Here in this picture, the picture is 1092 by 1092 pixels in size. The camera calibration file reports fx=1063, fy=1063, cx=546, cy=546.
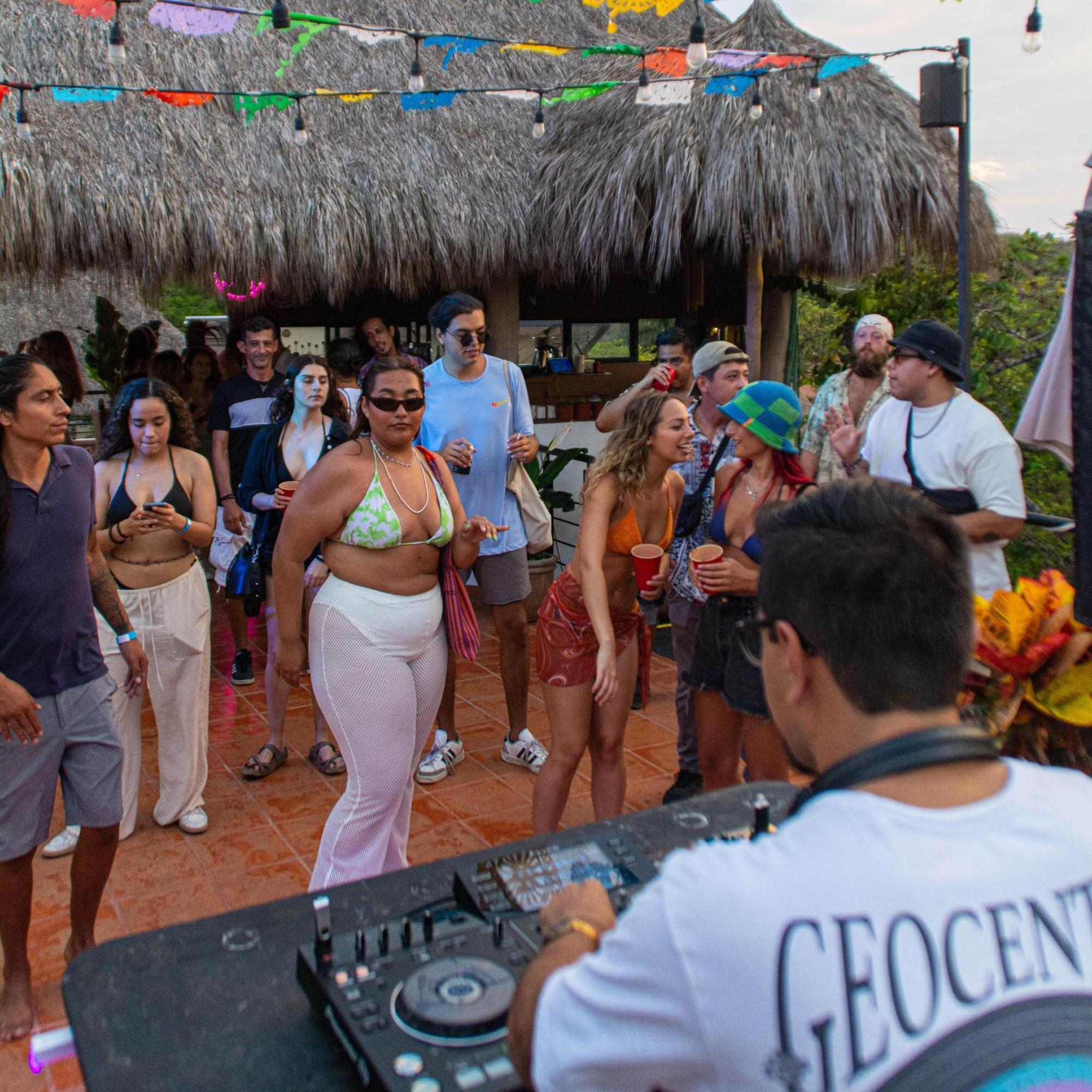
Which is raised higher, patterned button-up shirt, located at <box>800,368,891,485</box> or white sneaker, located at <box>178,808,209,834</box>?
patterned button-up shirt, located at <box>800,368,891,485</box>

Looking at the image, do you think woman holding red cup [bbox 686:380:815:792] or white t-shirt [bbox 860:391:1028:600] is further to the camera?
white t-shirt [bbox 860:391:1028:600]

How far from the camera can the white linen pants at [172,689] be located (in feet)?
13.8

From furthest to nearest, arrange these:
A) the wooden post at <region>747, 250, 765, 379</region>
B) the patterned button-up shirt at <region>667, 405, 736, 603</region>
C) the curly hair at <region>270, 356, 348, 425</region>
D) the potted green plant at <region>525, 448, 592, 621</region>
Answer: the wooden post at <region>747, 250, 765, 379</region> < the potted green plant at <region>525, 448, 592, 621</region> < the curly hair at <region>270, 356, 348, 425</region> < the patterned button-up shirt at <region>667, 405, 736, 603</region>

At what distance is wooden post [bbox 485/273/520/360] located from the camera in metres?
9.23

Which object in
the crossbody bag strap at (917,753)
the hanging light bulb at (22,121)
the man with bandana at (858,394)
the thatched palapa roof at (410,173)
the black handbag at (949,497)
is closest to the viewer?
the crossbody bag strap at (917,753)

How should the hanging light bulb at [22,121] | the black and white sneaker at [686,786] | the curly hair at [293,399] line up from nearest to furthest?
the black and white sneaker at [686,786], the curly hair at [293,399], the hanging light bulb at [22,121]

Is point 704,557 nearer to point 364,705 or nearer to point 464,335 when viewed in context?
point 364,705

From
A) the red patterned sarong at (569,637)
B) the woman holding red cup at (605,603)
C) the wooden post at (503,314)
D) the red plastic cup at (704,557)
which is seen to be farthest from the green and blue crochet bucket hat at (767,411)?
the wooden post at (503,314)

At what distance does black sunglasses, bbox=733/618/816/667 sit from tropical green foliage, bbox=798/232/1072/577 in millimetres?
4554

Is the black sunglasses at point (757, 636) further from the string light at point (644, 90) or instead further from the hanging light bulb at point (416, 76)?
the hanging light bulb at point (416, 76)

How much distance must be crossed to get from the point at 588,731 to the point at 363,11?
737cm

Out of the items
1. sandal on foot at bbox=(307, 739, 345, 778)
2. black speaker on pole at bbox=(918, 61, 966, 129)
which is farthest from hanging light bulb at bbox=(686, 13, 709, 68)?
sandal on foot at bbox=(307, 739, 345, 778)

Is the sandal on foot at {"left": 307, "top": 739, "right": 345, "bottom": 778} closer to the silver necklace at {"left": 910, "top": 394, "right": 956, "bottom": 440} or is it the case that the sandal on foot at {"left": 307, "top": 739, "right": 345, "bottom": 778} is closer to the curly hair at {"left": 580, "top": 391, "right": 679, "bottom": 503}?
the curly hair at {"left": 580, "top": 391, "right": 679, "bottom": 503}

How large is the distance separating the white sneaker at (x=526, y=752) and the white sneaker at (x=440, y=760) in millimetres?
229
